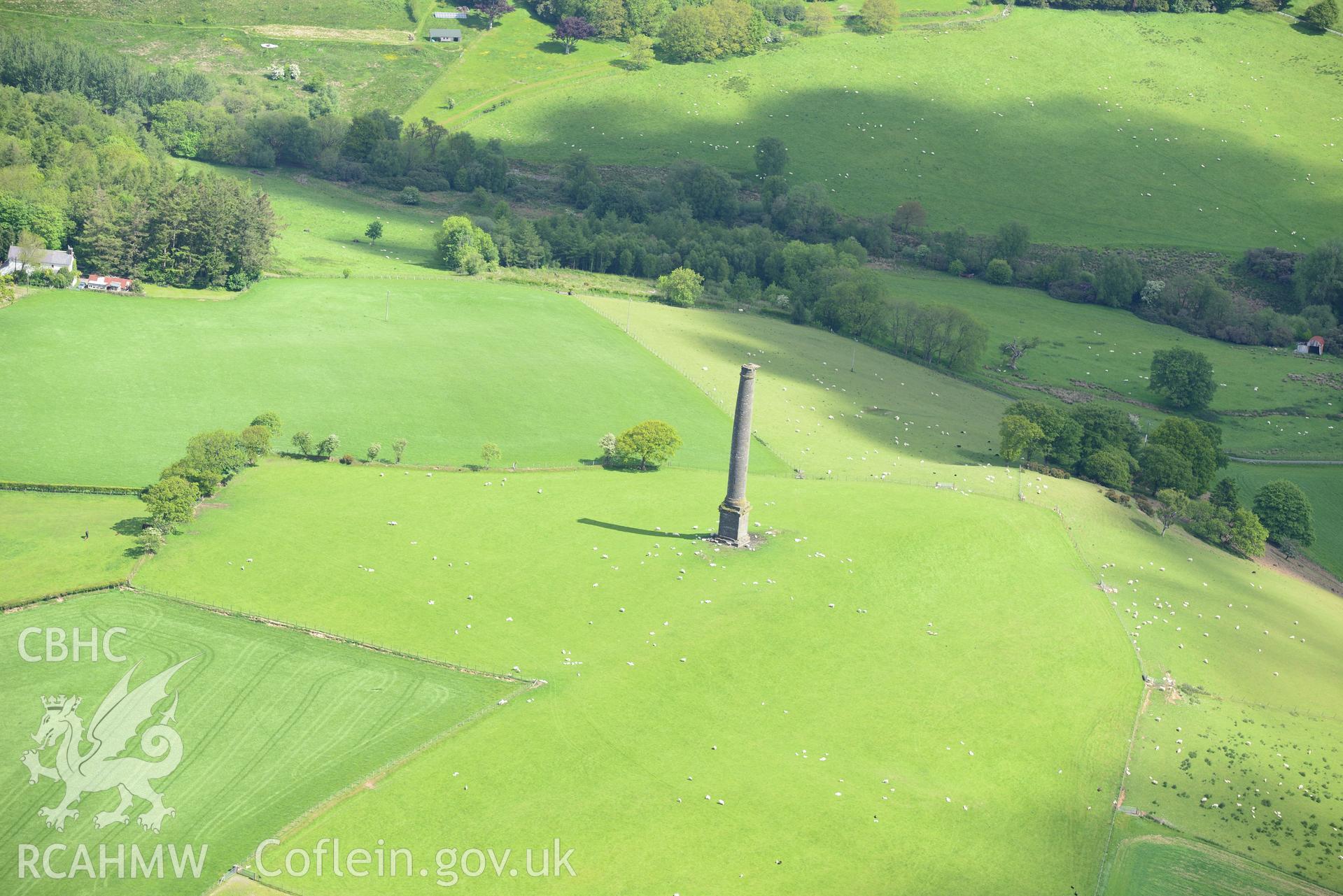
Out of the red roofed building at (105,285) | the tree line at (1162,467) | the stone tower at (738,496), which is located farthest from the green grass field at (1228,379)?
the red roofed building at (105,285)

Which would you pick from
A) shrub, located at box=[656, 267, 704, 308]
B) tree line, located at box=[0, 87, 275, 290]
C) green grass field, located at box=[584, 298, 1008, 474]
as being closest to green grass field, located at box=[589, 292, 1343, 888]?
green grass field, located at box=[584, 298, 1008, 474]

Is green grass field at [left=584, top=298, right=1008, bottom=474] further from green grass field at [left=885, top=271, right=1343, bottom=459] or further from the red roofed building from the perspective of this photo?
the red roofed building

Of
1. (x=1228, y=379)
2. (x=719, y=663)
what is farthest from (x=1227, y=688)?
(x=1228, y=379)

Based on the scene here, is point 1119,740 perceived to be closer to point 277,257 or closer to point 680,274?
point 680,274


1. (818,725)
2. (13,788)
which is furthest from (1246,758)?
(13,788)

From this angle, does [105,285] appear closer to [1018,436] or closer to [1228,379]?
[1018,436]

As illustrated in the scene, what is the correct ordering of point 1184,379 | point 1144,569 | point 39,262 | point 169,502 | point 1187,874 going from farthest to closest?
1. point 1184,379
2. point 39,262
3. point 1144,569
4. point 169,502
5. point 1187,874
